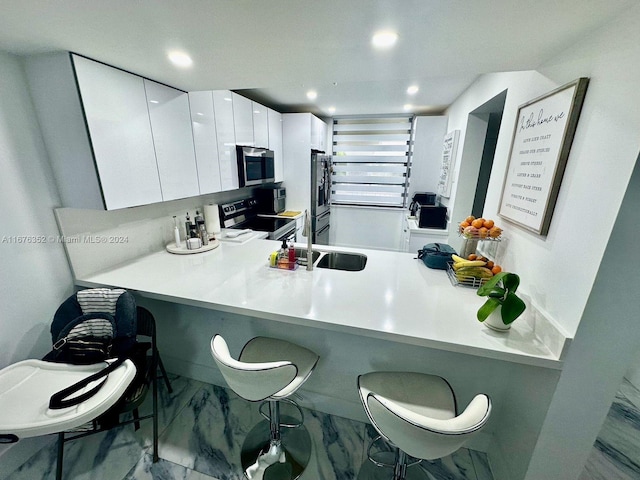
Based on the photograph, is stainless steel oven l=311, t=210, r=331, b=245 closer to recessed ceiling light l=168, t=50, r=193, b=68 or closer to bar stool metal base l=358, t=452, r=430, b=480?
recessed ceiling light l=168, t=50, r=193, b=68

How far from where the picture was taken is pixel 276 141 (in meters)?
3.43

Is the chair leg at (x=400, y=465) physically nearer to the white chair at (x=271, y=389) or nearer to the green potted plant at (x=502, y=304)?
the white chair at (x=271, y=389)

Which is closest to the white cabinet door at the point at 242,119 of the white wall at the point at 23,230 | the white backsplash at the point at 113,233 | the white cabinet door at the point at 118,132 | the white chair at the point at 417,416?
the white backsplash at the point at 113,233

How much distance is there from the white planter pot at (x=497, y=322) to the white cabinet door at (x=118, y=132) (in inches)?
80.3

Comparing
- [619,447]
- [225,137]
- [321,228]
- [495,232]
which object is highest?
[225,137]

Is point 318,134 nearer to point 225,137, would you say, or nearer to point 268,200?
point 268,200

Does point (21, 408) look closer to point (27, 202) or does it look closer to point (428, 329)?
point (27, 202)

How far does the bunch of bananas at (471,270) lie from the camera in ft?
4.83

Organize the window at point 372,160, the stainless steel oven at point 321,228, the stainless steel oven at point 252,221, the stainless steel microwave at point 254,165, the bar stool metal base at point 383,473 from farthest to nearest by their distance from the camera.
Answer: the window at point 372,160
the stainless steel oven at point 321,228
the stainless steel oven at point 252,221
the stainless steel microwave at point 254,165
the bar stool metal base at point 383,473

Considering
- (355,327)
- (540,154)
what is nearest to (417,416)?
(355,327)

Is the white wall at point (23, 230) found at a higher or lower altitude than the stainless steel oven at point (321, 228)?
higher

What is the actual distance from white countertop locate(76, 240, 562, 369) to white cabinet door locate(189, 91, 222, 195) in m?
0.71

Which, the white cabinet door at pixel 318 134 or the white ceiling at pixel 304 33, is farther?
the white cabinet door at pixel 318 134

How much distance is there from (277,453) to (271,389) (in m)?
0.69
